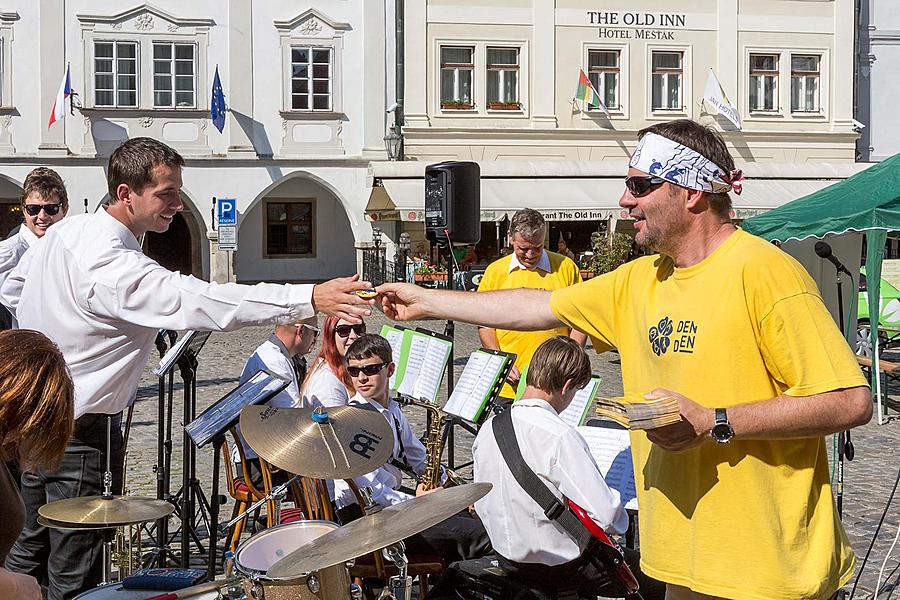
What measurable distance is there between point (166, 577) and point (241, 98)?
81.9 ft

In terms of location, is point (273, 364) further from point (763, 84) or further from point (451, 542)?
point (763, 84)

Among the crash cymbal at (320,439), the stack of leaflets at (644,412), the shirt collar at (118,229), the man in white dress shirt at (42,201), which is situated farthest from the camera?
the man in white dress shirt at (42,201)

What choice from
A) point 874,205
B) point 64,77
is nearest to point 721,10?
point 64,77

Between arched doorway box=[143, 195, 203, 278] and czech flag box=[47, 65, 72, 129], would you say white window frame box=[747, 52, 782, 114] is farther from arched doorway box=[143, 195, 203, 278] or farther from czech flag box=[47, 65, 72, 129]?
czech flag box=[47, 65, 72, 129]

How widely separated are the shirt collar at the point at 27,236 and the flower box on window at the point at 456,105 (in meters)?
21.5

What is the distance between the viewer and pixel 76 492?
4.30 metres

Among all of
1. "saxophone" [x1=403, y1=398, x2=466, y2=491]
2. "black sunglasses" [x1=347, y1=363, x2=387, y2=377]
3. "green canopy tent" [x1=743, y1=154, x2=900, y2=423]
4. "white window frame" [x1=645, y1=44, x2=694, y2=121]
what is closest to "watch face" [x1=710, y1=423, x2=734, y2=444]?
"saxophone" [x1=403, y1=398, x2=466, y2=491]

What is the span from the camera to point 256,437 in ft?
12.7

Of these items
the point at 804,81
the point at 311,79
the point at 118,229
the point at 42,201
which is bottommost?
the point at 118,229

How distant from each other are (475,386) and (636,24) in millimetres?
23930

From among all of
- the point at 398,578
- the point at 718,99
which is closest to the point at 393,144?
the point at 718,99

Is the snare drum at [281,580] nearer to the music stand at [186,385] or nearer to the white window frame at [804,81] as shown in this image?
the music stand at [186,385]

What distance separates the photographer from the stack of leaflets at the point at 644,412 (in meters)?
2.60

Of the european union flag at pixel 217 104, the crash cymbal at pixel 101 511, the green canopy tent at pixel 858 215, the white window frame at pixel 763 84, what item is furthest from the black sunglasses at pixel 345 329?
the white window frame at pixel 763 84
